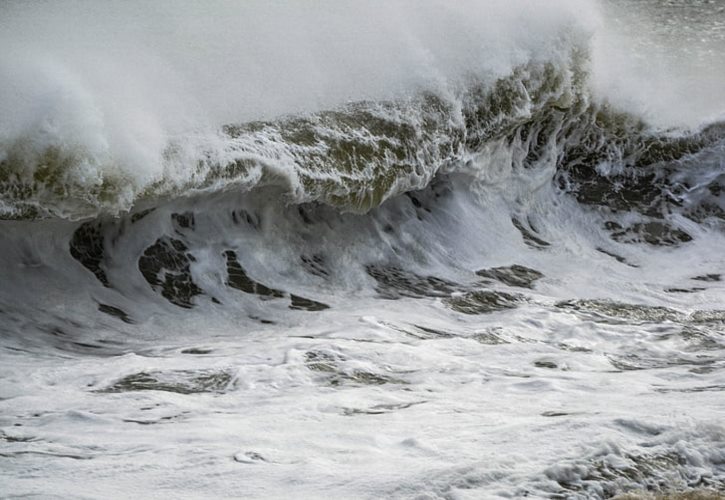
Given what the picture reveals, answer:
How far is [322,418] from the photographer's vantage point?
3605mm

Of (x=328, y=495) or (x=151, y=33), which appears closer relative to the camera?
(x=328, y=495)

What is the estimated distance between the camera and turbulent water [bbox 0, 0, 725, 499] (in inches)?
124

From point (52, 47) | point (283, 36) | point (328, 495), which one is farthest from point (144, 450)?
point (283, 36)

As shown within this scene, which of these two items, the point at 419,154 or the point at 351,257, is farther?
the point at 419,154

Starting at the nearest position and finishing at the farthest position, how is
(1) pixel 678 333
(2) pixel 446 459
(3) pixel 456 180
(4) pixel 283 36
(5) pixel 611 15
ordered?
(2) pixel 446 459 → (1) pixel 678 333 → (4) pixel 283 36 → (3) pixel 456 180 → (5) pixel 611 15

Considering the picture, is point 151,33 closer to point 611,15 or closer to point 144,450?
point 144,450

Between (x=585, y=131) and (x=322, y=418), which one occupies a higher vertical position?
(x=585, y=131)

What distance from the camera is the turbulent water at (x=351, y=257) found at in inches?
124

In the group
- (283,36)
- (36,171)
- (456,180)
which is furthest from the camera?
(456,180)

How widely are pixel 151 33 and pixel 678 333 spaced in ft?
10.8

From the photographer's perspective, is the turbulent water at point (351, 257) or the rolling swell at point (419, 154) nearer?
the turbulent water at point (351, 257)

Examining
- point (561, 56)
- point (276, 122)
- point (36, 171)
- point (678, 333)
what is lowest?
point (678, 333)

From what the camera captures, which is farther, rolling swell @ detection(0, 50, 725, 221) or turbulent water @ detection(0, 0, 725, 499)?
rolling swell @ detection(0, 50, 725, 221)

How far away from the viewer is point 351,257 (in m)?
6.18
